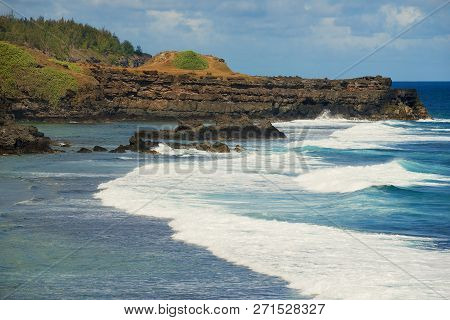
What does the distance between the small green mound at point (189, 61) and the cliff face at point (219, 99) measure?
7.94 meters

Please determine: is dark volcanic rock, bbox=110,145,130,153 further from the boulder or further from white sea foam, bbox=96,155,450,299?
white sea foam, bbox=96,155,450,299

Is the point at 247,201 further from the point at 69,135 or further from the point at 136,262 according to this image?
the point at 69,135

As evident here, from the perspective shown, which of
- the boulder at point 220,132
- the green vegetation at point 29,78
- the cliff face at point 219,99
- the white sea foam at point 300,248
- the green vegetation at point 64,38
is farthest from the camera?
the green vegetation at point 64,38

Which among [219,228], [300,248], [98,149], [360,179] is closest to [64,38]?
[98,149]

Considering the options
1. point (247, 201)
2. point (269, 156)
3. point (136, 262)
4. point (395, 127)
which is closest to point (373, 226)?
point (247, 201)

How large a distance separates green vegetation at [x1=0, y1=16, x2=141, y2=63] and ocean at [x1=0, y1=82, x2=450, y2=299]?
5414 cm

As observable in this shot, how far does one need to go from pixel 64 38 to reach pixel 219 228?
266ft

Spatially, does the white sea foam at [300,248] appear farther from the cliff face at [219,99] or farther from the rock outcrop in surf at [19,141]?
the cliff face at [219,99]

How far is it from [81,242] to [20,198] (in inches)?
260

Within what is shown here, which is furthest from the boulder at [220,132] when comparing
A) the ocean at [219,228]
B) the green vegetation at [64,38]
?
the green vegetation at [64,38]

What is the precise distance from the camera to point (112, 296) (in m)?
12.8

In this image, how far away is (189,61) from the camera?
82.3 metres

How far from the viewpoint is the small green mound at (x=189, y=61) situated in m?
81.8

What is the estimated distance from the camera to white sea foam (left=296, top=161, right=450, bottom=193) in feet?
87.9
